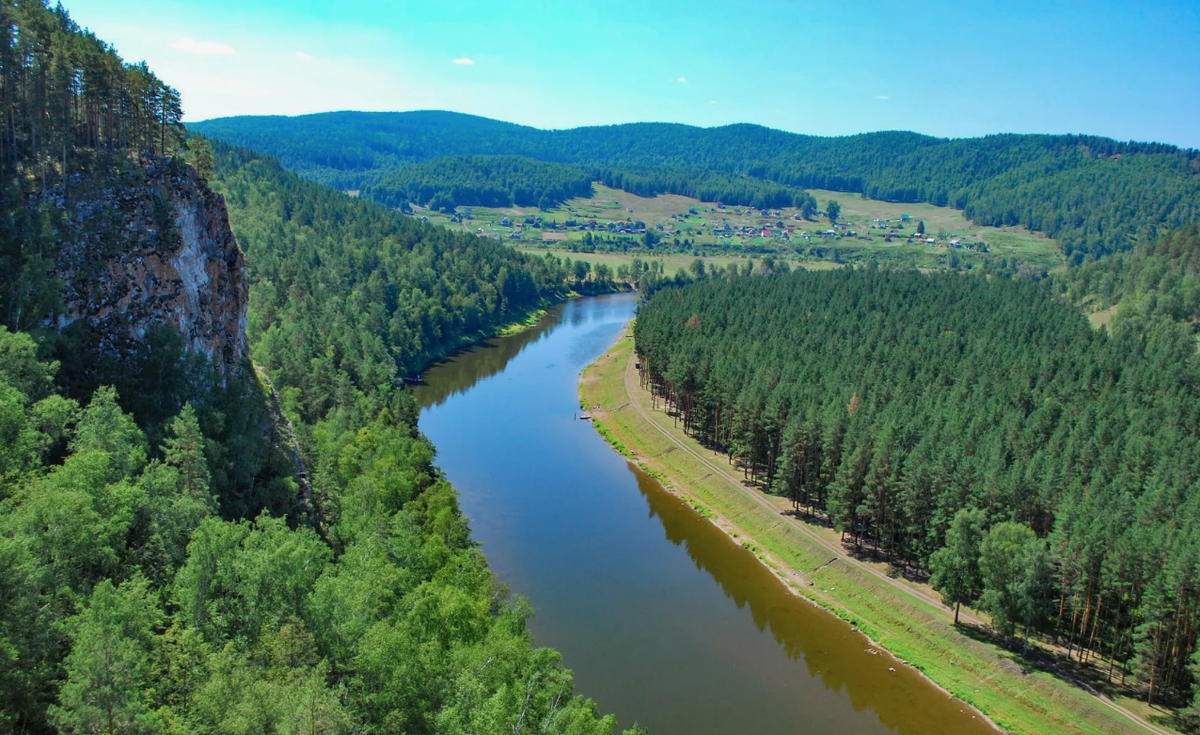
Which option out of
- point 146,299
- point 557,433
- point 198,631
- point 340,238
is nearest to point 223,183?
point 340,238

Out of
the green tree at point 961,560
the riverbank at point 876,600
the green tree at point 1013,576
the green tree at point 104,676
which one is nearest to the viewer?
the green tree at point 104,676

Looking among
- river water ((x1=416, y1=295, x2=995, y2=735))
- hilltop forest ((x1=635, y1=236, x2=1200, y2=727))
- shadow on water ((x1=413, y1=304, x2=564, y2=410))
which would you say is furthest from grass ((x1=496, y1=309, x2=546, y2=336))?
river water ((x1=416, y1=295, x2=995, y2=735))

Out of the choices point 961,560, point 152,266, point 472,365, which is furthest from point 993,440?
point 472,365

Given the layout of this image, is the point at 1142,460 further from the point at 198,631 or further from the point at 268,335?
the point at 268,335

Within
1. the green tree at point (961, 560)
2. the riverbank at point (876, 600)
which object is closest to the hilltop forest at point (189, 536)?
the riverbank at point (876, 600)

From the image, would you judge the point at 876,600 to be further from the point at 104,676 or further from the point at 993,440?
the point at 104,676

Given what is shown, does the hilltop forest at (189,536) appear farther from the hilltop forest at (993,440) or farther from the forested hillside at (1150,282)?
the forested hillside at (1150,282)

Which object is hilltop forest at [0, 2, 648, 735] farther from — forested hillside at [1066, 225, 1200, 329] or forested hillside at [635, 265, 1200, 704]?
forested hillside at [1066, 225, 1200, 329]
